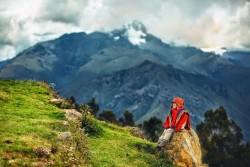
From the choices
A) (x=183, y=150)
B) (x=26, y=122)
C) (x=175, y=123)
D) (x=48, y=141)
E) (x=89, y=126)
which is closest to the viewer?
(x=48, y=141)

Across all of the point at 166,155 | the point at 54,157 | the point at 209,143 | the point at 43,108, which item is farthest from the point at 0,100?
the point at 209,143

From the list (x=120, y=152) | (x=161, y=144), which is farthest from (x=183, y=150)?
(x=120, y=152)

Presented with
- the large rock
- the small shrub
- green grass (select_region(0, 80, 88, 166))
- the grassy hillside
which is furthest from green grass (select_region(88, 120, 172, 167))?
green grass (select_region(0, 80, 88, 166))

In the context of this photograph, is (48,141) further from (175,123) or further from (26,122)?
(175,123)

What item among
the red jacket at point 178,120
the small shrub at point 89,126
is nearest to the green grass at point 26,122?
the small shrub at point 89,126

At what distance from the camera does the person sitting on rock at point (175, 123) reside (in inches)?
1444

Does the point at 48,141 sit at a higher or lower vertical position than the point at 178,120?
lower

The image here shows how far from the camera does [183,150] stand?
1389 inches

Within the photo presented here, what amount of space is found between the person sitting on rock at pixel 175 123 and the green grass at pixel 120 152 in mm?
1282

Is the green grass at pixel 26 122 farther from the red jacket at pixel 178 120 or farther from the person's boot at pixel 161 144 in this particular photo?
the red jacket at pixel 178 120

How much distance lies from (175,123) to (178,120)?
381 millimetres

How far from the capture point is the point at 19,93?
41.7 metres

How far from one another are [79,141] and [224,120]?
111045 millimetres

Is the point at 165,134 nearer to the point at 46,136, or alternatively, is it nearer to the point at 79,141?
the point at 79,141
